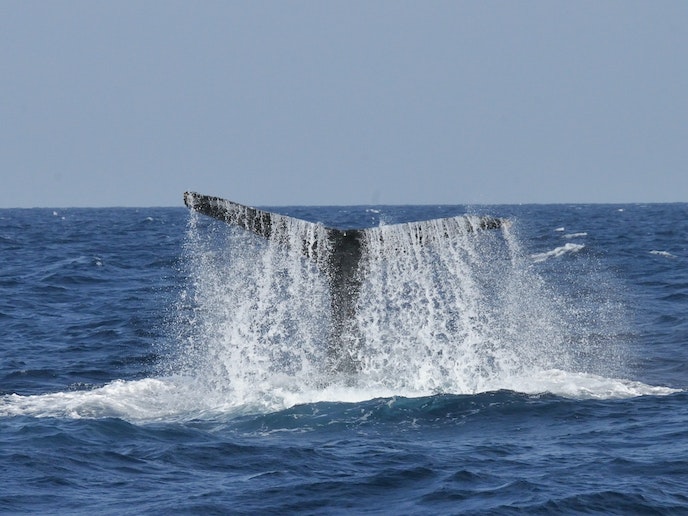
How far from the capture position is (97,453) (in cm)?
1210

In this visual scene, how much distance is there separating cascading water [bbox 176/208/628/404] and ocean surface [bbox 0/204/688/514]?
0.06m

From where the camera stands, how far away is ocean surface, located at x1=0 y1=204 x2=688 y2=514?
34.7ft

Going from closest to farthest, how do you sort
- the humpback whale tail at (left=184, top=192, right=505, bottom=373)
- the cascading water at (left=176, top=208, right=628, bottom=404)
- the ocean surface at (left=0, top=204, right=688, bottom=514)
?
1. the ocean surface at (left=0, top=204, right=688, bottom=514)
2. the humpback whale tail at (left=184, top=192, right=505, bottom=373)
3. the cascading water at (left=176, top=208, right=628, bottom=404)

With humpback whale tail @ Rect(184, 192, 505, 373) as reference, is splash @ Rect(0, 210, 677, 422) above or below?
below

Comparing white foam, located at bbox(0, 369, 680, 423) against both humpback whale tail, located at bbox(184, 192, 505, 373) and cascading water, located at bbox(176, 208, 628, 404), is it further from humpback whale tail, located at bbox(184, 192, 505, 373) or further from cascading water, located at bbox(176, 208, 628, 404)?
humpback whale tail, located at bbox(184, 192, 505, 373)

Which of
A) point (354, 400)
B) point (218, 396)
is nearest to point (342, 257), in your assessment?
point (354, 400)

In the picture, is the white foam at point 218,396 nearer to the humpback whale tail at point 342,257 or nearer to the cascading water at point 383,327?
the cascading water at point 383,327

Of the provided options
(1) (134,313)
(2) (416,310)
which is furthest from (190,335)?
(2) (416,310)

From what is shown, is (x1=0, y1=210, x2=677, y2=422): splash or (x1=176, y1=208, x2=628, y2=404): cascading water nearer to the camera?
(x1=176, y1=208, x2=628, y2=404): cascading water

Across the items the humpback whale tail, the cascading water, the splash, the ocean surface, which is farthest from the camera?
the splash

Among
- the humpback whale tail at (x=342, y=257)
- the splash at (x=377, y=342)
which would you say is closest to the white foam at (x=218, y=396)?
the splash at (x=377, y=342)

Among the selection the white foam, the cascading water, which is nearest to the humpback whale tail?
the cascading water

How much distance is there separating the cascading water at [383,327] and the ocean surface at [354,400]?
0.21 ft

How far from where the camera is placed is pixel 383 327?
2175 centimetres
